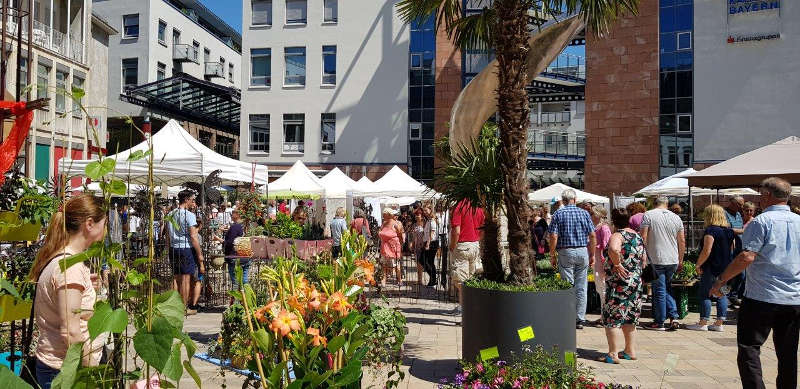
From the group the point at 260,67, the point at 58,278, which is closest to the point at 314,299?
the point at 58,278

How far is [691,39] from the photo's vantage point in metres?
26.5

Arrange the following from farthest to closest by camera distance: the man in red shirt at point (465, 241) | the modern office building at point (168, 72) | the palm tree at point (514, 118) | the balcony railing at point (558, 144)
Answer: the modern office building at point (168, 72), the balcony railing at point (558, 144), the man in red shirt at point (465, 241), the palm tree at point (514, 118)

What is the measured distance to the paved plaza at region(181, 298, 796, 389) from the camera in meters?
5.59

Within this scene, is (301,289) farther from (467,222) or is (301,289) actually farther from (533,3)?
(467,222)

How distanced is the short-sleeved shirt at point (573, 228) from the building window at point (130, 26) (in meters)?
37.1

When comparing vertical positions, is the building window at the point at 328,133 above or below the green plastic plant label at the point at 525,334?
above

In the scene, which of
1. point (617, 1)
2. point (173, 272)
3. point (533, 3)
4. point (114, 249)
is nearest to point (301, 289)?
point (114, 249)

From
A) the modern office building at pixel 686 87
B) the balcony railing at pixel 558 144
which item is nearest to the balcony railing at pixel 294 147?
the balcony railing at pixel 558 144

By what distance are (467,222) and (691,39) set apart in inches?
887

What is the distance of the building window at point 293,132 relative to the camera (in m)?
31.8

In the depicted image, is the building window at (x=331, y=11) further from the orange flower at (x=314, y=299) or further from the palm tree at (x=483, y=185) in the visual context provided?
the orange flower at (x=314, y=299)

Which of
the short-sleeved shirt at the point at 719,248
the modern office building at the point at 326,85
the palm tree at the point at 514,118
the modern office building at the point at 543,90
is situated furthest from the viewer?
the modern office building at the point at 326,85

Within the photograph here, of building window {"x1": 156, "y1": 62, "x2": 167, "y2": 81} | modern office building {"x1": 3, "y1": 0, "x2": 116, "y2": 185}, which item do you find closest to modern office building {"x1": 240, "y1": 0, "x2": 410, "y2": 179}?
modern office building {"x1": 3, "y1": 0, "x2": 116, "y2": 185}

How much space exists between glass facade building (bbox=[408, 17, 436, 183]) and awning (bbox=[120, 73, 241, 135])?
10.6 meters
